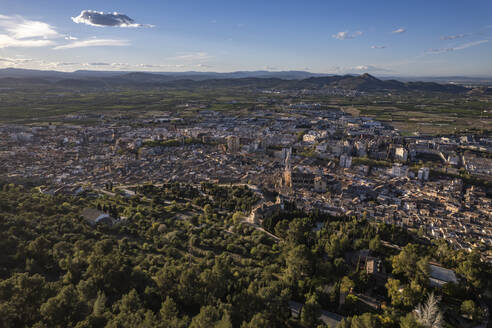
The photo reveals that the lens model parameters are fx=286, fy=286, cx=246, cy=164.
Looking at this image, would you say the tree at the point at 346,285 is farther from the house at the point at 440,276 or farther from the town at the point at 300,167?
the town at the point at 300,167

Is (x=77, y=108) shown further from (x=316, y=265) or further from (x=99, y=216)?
(x=316, y=265)

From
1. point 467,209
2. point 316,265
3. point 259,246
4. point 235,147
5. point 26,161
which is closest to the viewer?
point 316,265

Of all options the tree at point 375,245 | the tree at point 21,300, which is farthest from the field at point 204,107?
the tree at point 21,300

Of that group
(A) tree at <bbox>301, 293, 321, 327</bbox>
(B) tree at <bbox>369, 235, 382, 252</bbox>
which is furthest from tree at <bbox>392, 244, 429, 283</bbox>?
(A) tree at <bbox>301, 293, 321, 327</bbox>

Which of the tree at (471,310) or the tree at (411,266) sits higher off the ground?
the tree at (411,266)

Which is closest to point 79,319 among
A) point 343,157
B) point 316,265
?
point 316,265

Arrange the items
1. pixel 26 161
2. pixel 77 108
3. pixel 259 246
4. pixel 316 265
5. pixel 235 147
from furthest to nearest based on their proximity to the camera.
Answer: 1. pixel 77 108
2. pixel 235 147
3. pixel 26 161
4. pixel 259 246
5. pixel 316 265

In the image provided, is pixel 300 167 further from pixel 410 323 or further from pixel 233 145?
pixel 410 323
